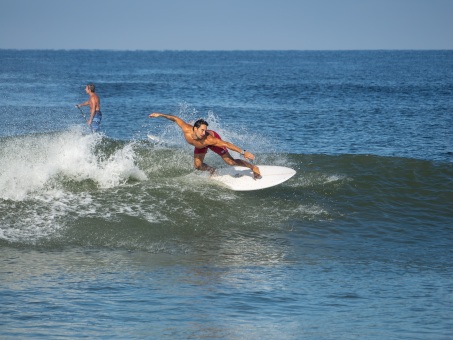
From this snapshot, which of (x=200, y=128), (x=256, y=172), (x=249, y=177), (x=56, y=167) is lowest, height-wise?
(x=56, y=167)

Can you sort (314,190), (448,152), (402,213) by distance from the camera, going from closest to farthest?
(402,213), (314,190), (448,152)

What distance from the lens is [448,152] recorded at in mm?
20266

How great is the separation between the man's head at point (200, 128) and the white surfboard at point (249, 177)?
4.89ft

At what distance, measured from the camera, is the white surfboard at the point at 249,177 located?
43.6ft

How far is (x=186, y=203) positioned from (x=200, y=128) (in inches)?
59.6

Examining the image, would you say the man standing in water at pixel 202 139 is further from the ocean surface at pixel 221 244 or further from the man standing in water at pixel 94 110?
the man standing in water at pixel 94 110

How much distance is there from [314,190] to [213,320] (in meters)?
7.19

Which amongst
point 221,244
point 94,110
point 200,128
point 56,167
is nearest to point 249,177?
point 200,128

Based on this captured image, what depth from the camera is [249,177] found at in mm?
13633

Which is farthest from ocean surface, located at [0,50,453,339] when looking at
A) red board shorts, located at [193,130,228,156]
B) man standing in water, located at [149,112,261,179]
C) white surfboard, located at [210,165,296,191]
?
red board shorts, located at [193,130,228,156]

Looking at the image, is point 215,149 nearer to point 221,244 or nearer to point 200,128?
point 200,128

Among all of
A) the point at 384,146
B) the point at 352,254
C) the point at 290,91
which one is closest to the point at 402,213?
the point at 352,254

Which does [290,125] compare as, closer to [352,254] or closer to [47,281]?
[352,254]

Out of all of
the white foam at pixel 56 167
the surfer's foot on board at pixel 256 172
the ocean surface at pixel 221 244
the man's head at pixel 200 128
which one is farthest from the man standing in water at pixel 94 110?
the surfer's foot on board at pixel 256 172
